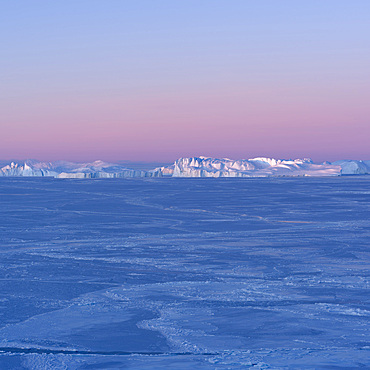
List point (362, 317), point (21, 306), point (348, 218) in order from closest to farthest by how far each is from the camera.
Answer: point (362, 317)
point (21, 306)
point (348, 218)

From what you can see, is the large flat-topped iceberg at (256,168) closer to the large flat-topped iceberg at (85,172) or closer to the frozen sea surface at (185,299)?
the large flat-topped iceberg at (85,172)

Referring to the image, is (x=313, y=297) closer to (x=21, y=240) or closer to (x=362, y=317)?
(x=362, y=317)

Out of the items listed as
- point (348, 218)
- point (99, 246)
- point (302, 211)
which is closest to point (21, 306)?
point (99, 246)

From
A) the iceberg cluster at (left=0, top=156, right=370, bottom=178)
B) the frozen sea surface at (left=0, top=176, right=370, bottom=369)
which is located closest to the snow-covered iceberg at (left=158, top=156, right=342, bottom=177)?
the iceberg cluster at (left=0, top=156, right=370, bottom=178)

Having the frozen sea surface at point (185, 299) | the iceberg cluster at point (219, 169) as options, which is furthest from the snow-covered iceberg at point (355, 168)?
the frozen sea surface at point (185, 299)

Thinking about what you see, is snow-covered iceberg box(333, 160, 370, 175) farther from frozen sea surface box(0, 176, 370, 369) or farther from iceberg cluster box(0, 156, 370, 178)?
frozen sea surface box(0, 176, 370, 369)
